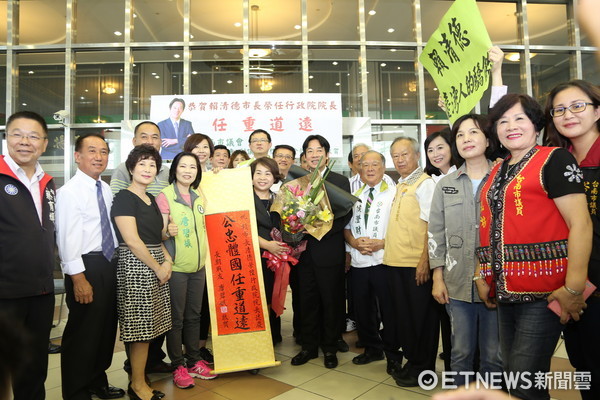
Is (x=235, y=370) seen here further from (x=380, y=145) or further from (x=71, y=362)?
(x=380, y=145)

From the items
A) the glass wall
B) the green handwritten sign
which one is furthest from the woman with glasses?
the glass wall

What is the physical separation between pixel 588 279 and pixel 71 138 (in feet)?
22.3

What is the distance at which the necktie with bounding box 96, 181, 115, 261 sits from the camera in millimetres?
2260

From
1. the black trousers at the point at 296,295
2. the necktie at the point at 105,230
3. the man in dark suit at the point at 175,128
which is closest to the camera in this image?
the necktie at the point at 105,230

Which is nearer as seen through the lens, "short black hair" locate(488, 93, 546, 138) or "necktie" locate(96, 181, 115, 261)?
"short black hair" locate(488, 93, 546, 138)

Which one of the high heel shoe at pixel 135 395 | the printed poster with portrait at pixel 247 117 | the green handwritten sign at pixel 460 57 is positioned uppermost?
the printed poster with portrait at pixel 247 117

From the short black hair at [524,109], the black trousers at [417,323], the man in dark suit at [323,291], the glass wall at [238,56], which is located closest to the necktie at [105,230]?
the man in dark suit at [323,291]

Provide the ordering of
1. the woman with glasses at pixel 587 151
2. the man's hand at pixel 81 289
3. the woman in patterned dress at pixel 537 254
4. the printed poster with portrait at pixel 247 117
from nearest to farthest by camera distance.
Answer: the woman in patterned dress at pixel 537 254 → the woman with glasses at pixel 587 151 → the man's hand at pixel 81 289 → the printed poster with portrait at pixel 247 117

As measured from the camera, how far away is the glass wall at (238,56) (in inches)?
242

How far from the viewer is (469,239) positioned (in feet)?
6.51

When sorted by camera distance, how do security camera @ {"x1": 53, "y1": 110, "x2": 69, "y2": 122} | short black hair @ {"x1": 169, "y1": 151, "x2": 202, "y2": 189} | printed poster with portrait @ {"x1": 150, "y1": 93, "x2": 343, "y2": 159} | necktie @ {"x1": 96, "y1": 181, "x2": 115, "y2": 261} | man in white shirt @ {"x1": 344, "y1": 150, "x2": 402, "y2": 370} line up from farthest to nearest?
security camera @ {"x1": 53, "y1": 110, "x2": 69, "y2": 122} < printed poster with portrait @ {"x1": 150, "y1": 93, "x2": 343, "y2": 159} < man in white shirt @ {"x1": 344, "y1": 150, "x2": 402, "y2": 370} < short black hair @ {"x1": 169, "y1": 151, "x2": 202, "y2": 189} < necktie @ {"x1": 96, "y1": 181, "x2": 115, "y2": 261}

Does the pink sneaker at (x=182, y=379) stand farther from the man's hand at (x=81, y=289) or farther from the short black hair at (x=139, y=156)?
the short black hair at (x=139, y=156)

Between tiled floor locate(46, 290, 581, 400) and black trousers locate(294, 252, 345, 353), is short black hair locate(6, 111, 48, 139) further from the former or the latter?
black trousers locate(294, 252, 345, 353)

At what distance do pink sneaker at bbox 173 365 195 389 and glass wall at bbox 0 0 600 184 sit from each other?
166 inches
